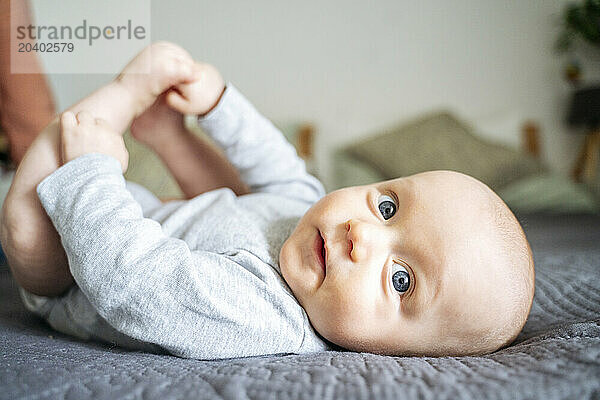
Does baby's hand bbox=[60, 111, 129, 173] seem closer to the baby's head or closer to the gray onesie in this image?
the gray onesie

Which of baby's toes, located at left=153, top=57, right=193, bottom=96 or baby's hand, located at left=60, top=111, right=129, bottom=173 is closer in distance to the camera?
baby's hand, located at left=60, top=111, right=129, bottom=173

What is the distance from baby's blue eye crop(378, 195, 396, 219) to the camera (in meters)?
0.77

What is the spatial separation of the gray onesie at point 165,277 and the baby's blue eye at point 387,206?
17cm

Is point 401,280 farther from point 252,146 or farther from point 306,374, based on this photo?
point 252,146

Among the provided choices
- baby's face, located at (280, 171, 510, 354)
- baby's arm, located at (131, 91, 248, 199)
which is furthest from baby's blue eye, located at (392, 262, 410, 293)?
baby's arm, located at (131, 91, 248, 199)

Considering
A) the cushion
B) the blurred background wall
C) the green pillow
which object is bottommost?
the cushion

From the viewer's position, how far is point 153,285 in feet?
2.16

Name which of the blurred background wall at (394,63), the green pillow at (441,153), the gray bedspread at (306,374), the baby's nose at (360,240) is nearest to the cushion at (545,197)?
the green pillow at (441,153)

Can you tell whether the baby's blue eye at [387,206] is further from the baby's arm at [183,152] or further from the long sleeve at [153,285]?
the baby's arm at [183,152]

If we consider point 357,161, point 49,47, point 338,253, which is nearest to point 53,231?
point 338,253

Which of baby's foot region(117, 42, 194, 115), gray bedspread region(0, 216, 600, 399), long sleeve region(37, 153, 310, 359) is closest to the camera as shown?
gray bedspread region(0, 216, 600, 399)

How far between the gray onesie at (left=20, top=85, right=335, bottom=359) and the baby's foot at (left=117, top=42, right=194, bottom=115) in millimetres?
180

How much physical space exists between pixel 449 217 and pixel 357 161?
2.18 m

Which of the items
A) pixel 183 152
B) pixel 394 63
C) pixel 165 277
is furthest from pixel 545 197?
pixel 165 277
